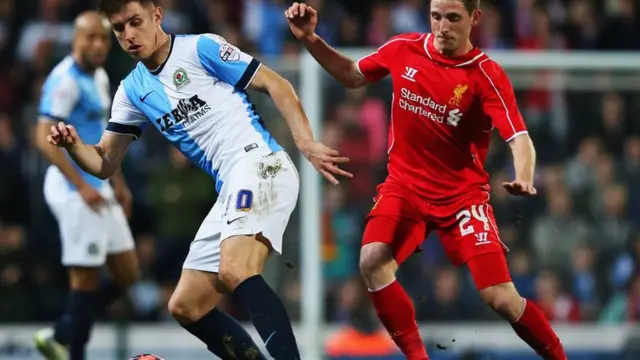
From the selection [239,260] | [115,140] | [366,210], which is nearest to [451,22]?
[239,260]

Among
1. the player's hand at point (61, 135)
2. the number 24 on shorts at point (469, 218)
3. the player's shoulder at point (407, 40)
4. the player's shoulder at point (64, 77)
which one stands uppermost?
the player's shoulder at point (407, 40)

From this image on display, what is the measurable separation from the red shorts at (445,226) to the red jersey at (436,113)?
59 millimetres

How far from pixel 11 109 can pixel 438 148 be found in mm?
6562

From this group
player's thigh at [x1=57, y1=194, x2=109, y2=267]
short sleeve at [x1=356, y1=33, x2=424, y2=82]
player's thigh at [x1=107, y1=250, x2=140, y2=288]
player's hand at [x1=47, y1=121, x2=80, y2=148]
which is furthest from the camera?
player's thigh at [x1=107, y1=250, x2=140, y2=288]

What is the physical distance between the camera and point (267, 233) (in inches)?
234

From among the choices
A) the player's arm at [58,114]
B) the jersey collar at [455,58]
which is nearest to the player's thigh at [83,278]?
the player's arm at [58,114]

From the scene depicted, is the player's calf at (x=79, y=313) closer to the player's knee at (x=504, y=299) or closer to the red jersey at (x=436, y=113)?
the red jersey at (x=436, y=113)

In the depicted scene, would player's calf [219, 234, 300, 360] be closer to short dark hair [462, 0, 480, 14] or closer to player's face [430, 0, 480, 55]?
player's face [430, 0, 480, 55]

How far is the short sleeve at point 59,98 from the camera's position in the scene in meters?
8.09

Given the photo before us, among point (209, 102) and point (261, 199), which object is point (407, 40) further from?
point (261, 199)

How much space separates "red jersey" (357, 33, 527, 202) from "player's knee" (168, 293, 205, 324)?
4.20 ft

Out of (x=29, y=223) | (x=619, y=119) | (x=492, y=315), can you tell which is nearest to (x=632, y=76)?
(x=619, y=119)

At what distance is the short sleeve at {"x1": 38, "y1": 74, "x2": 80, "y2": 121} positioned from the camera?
809 centimetres

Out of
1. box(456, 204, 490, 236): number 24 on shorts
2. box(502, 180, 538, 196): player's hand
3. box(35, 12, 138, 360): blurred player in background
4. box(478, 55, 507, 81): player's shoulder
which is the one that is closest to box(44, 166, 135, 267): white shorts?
box(35, 12, 138, 360): blurred player in background
